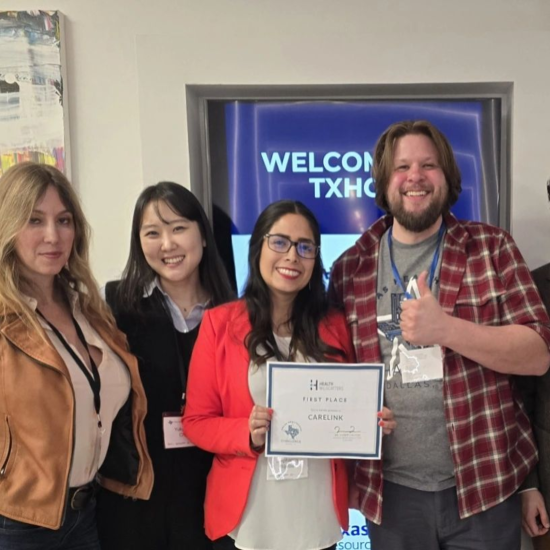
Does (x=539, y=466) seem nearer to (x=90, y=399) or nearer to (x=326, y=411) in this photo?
(x=326, y=411)

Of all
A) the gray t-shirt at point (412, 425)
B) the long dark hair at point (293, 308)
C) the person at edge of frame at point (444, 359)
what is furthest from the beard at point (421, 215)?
the long dark hair at point (293, 308)

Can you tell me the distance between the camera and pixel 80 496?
1637 mm

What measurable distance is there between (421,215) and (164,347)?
107 centimetres

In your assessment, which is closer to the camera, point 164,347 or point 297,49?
point 164,347

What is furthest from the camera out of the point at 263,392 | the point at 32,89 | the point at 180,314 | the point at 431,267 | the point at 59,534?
the point at 32,89

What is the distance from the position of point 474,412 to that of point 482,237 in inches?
24.4

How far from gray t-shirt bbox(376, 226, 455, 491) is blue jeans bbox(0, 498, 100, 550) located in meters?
1.04

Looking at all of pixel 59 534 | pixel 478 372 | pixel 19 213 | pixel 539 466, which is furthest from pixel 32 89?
pixel 539 466

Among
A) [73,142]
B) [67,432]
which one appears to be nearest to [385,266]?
[67,432]

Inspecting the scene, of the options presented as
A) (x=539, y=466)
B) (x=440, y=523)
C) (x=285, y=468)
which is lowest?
(x=440, y=523)

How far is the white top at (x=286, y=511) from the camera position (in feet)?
5.51

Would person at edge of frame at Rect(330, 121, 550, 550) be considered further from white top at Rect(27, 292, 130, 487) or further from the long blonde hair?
the long blonde hair

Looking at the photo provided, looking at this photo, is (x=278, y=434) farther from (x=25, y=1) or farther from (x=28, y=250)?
(x=25, y=1)

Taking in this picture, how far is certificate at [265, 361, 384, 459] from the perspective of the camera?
1653mm
